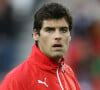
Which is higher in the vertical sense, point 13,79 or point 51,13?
point 51,13

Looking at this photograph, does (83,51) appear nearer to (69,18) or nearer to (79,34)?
(79,34)

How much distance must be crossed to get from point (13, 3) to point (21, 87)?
6.86 m

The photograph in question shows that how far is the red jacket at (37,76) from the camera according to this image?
13.9 feet

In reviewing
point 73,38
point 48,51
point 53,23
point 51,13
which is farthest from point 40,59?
point 73,38

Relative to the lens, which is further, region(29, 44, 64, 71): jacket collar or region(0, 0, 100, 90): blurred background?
region(0, 0, 100, 90): blurred background

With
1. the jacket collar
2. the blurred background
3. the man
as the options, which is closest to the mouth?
the man

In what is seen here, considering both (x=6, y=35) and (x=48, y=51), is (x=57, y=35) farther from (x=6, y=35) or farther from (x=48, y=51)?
(x=6, y=35)

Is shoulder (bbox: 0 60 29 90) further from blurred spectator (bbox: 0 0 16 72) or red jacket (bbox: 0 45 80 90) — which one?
blurred spectator (bbox: 0 0 16 72)

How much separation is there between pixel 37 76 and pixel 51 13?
2.43ft

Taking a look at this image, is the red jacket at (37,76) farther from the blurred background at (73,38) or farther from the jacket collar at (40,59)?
the blurred background at (73,38)

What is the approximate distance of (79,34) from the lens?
1055 centimetres

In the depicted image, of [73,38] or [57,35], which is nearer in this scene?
[57,35]

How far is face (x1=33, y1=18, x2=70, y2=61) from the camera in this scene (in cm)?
461

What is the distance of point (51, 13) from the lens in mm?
4703
